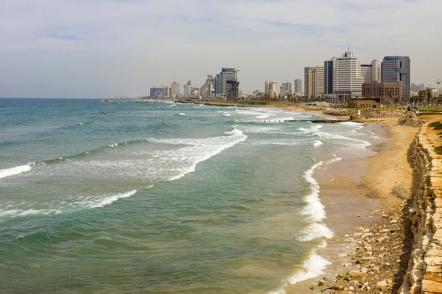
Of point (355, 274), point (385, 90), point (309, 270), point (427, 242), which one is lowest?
point (309, 270)

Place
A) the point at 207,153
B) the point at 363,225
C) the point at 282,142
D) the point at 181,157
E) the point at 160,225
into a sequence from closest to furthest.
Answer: the point at 363,225 < the point at 160,225 < the point at 181,157 < the point at 207,153 < the point at 282,142

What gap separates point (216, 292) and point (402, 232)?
618 cm

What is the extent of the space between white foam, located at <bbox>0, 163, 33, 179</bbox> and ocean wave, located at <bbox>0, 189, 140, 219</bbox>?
7.04 meters

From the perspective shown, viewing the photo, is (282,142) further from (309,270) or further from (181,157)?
(309,270)

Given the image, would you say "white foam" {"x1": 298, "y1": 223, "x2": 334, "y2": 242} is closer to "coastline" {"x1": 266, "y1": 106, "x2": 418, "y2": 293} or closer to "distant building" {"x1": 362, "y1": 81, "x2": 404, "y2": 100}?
"coastline" {"x1": 266, "y1": 106, "x2": 418, "y2": 293}

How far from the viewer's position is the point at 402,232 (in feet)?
44.9

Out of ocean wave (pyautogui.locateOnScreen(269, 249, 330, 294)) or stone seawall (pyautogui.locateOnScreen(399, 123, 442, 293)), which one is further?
ocean wave (pyautogui.locateOnScreen(269, 249, 330, 294))

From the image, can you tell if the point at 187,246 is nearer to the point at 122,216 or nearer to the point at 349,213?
the point at 122,216

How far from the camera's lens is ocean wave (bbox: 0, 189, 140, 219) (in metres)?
16.7

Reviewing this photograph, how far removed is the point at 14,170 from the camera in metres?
25.9

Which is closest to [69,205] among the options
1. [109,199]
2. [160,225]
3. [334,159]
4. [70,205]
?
[70,205]

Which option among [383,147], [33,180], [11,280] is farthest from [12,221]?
[383,147]

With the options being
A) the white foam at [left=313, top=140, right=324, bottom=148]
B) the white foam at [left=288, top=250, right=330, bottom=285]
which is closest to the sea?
the white foam at [left=288, top=250, right=330, bottom=285]

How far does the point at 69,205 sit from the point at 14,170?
384 inches
